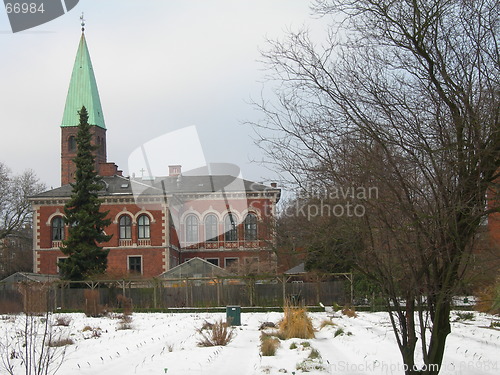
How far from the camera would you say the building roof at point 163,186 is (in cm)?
5472

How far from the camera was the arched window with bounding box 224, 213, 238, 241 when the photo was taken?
185ft

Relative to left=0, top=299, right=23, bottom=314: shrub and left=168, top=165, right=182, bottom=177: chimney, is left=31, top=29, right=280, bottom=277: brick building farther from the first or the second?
left=0, top=299, right=23, bottom=314: shrub

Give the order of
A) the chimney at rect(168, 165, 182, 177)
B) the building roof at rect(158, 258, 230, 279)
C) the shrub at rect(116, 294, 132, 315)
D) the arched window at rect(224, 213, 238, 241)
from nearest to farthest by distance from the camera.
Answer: the shrub at rect(116, 294, 132, 315) < the building roof at rect(158, 258, 230, 279) < the arched window at rect(224, 213, 238, 241) < the chimney at rect(168, 165, 182, 177)

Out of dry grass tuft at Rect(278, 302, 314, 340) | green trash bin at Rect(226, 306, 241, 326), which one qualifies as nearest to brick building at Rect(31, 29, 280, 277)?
green trash bin at Rect(226, 306, 241, 326)

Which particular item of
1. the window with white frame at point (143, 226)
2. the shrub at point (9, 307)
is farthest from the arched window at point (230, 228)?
the shrub at point (9, 307)

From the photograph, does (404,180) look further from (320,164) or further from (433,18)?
(433,18)

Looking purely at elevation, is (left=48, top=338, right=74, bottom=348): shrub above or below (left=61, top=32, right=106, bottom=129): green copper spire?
below

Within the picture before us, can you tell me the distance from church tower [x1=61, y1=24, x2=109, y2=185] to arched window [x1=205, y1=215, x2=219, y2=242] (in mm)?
15473

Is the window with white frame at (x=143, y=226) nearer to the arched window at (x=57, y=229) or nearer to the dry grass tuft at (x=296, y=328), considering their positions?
the arched window at (x=57, y=229)

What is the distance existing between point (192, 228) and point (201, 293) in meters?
25.4

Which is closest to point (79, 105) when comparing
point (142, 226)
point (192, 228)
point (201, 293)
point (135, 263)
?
point (192, 228)

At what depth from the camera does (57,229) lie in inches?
2169

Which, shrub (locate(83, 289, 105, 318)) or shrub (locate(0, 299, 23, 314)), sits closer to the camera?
shrub (locate(83, 289, 105, 318))

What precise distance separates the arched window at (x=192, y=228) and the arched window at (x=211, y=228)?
1128 mm
